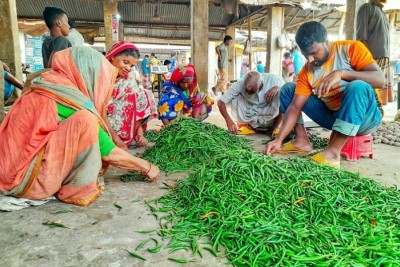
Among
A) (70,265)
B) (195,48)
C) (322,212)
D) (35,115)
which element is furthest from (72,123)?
(195,48)

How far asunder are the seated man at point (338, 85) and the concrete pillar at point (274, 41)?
6626mm

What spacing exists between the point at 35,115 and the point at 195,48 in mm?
4851

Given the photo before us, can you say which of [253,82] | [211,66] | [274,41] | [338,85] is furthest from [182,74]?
[211,66]

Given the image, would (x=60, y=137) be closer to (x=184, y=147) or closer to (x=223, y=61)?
(x=184, y=147)

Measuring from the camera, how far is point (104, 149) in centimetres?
226

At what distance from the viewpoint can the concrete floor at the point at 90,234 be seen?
5.06 feet

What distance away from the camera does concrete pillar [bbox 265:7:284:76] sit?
9836 millimetres

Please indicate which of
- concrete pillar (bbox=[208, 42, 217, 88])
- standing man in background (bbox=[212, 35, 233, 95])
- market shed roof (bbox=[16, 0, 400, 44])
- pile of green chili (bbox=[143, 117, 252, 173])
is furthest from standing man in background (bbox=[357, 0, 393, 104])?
concrete pillar (bbox=[208, 42, 217, 88])

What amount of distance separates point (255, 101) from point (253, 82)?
1.32ft

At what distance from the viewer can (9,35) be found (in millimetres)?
5250

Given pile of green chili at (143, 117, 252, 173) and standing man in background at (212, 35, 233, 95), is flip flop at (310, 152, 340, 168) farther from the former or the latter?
standing man in background at (212, 35, 233, 95)

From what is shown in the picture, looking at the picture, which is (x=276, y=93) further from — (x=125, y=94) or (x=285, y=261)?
(x=285, y=261)

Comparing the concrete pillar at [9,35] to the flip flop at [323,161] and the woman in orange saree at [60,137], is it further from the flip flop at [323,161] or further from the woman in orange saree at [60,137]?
the flip flop at [323,161]

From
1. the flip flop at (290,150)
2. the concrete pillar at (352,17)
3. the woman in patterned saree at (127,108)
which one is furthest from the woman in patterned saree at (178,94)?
the concrete pillar at (352,17)
